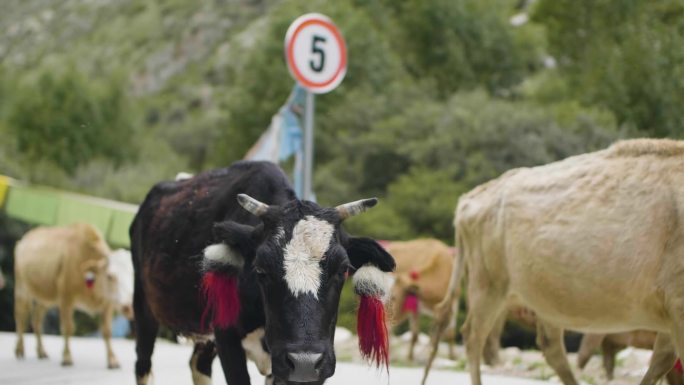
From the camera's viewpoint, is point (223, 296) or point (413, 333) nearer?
point (223, 296)

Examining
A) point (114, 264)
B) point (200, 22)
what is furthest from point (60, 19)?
point (114, 264)

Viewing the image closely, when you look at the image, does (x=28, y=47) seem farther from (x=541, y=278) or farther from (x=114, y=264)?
(x=541, y=278)

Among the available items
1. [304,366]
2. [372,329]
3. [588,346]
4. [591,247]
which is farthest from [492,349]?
[304,366]

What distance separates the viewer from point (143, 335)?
7.38 metres

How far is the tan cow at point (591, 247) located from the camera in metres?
6.27

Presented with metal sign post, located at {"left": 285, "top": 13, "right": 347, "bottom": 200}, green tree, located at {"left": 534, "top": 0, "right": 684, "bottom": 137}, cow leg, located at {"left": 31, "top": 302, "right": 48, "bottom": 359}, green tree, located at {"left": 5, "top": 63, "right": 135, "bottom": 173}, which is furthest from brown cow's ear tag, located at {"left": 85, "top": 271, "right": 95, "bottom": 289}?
green tree, located at {"left": 5, "top": 63, "right": 135, "bottom": 173}

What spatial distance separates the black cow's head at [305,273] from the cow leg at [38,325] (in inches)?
349

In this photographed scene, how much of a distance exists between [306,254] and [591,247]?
2.77m

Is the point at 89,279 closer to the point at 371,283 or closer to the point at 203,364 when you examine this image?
the point at 203,364

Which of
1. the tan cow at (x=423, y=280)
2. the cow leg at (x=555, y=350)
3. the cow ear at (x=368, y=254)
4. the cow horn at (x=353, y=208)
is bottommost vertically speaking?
the tan cow at (x=423, y=280)

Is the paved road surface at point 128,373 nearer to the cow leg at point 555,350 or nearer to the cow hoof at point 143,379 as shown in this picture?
the cow leg at point 555,350

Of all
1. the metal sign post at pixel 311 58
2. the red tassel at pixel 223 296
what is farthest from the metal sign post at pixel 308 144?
the red tassel at pixel 223 296

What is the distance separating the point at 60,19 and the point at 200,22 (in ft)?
105

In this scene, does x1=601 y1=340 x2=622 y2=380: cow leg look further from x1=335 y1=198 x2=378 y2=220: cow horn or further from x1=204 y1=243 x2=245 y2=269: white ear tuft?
x1=204 y1=243 x2=245 y2=269: white ear tuft
